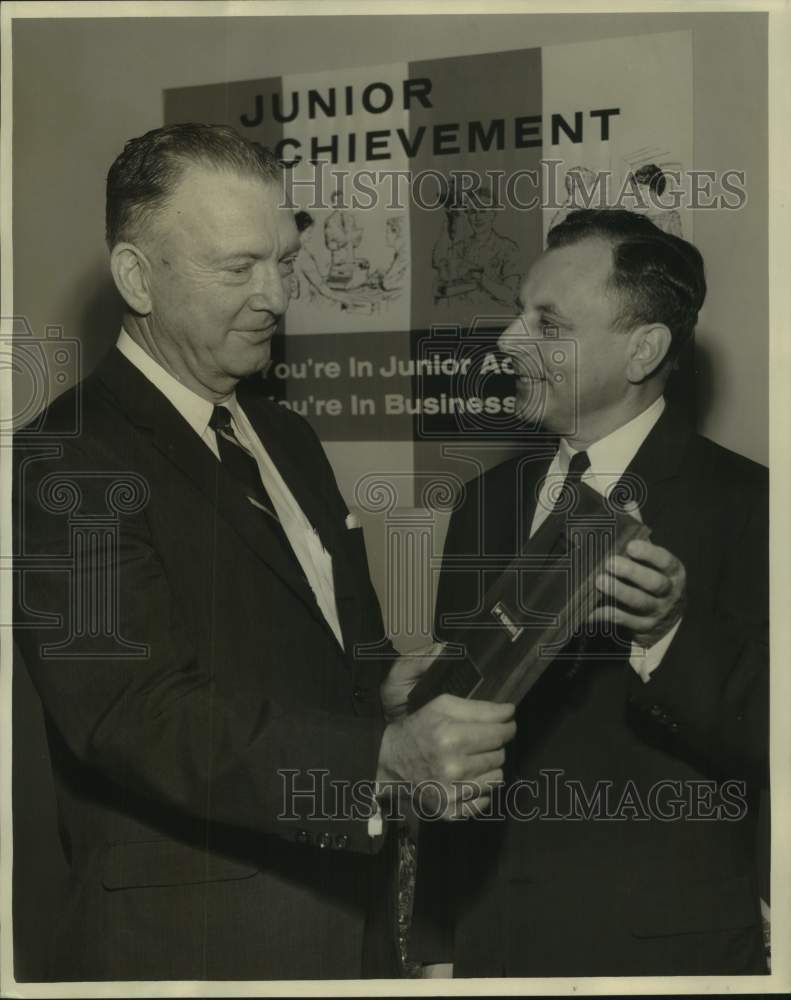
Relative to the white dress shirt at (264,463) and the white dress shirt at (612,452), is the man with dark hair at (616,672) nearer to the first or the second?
the white dress shirt at (612,452)

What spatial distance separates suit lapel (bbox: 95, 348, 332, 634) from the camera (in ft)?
7.26

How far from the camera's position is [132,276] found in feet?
7.35

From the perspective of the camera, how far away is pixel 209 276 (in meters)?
2.21

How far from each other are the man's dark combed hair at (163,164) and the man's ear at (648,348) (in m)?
0.85

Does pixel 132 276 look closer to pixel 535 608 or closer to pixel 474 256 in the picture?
pixel 474 256

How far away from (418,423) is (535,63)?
82 centimetres

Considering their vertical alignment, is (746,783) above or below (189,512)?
below

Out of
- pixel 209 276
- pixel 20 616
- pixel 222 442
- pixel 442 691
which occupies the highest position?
pixel 209 276

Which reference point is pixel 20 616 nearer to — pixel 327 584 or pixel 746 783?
pixel 327 584

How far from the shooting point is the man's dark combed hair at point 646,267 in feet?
7.30

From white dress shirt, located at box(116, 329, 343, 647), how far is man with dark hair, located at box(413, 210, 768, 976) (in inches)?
10.0

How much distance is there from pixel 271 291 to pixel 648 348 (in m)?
0.82

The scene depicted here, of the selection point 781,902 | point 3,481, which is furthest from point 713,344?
point 3,481

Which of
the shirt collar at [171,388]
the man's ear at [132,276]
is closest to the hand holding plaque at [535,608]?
the shirt collar at [171,388]
